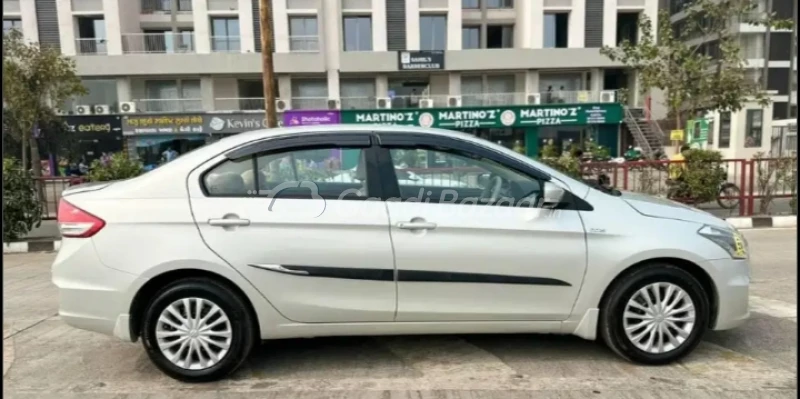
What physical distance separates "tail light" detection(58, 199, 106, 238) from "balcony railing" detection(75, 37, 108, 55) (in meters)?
30.8

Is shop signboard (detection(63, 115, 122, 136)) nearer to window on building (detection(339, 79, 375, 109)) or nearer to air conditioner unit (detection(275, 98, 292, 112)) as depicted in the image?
air conditioner unit (detection(275, 98, 292, 112))

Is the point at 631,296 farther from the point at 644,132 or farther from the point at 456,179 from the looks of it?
the point at 644,132

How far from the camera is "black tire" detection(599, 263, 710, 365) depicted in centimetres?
348

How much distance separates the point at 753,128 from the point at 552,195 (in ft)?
56.8

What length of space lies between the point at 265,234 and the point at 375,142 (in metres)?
0.95

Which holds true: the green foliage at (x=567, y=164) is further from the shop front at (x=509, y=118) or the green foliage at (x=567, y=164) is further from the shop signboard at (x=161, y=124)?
the shop signboard at (x=161, y=124)

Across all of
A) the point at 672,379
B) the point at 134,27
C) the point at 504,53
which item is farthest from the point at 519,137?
the point at 672,379

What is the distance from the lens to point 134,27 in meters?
30.5

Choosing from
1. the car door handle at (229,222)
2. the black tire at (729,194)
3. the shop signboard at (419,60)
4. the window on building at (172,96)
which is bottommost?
the black tire at (729,194)

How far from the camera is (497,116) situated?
30406 mm

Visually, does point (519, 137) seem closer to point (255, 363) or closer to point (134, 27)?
point (134, 27)

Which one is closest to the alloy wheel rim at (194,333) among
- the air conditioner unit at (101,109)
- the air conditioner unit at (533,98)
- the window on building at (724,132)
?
the window on building at (724,132)

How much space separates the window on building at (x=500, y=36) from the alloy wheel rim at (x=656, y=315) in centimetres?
3109

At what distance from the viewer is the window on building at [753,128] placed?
16.9 meters
